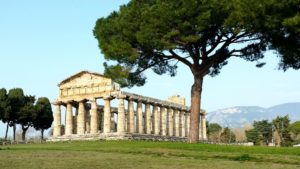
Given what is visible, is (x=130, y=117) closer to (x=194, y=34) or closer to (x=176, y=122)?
(x=176, y=122)

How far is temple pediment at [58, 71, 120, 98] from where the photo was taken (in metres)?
68.8

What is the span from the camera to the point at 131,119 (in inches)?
2707

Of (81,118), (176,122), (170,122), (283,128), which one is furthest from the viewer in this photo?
(283,128)

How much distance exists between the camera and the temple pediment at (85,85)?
6881 centimetres

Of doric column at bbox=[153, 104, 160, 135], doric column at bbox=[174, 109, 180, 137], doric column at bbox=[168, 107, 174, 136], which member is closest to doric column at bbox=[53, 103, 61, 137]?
doric column at bbox=[153, 104, 160, 135]

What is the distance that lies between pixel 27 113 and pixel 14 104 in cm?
251

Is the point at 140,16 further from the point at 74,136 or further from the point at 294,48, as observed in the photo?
the point at 74,136

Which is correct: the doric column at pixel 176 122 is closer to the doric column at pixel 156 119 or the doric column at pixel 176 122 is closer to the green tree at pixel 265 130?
the doric column at pixel 156 119

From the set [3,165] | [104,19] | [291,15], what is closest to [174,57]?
[104,19]

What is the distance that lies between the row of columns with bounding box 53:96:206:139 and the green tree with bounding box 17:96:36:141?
728 centimetres

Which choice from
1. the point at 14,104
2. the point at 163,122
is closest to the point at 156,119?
the point at 163,122

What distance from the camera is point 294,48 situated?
117 feet

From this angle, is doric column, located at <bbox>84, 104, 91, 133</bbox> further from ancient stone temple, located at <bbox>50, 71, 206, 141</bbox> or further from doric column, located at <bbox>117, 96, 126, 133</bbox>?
doric column, located at <bbox>117, 96, 126, 133</bbox>

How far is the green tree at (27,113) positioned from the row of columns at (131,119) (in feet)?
23.9
